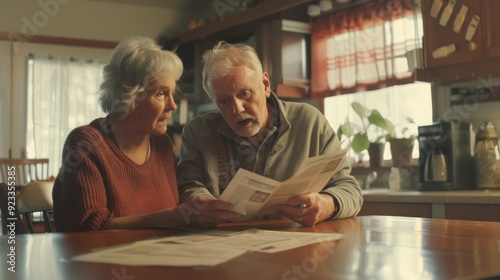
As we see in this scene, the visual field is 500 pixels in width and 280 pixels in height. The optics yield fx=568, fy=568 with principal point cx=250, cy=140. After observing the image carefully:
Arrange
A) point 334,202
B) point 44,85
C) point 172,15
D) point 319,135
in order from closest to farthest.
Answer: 1. point 334,202
2. point 319,135
3. point 44,85
4. point 172,15

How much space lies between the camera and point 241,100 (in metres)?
1.86

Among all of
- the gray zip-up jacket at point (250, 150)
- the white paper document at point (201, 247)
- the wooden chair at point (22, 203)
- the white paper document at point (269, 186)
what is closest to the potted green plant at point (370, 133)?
the gray zip-up jacket at point (250, 150)

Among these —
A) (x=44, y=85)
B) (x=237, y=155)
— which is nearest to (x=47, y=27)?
(x=44, y=85)

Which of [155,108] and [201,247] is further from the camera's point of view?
[155,108]

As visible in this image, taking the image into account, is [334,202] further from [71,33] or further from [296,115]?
[71,33]

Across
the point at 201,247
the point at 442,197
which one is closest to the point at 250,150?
the point at 201,247

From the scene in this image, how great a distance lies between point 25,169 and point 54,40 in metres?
1.21

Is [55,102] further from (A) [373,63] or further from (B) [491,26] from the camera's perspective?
(B) [491,26]

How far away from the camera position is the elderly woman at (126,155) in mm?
1510

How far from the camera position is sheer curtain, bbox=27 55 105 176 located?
5125mm

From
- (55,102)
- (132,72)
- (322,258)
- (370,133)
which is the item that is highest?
(55,102)

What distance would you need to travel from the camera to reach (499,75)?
121 inches

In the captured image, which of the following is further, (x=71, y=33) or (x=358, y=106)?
(x=71, y=33)

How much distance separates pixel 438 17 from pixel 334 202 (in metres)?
1.90
